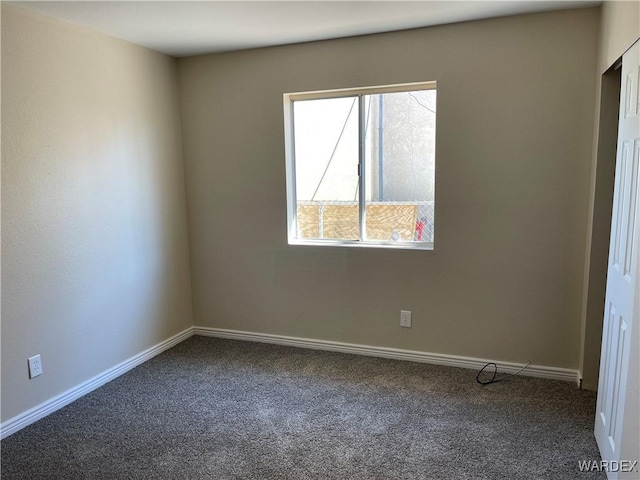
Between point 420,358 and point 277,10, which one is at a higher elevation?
point 277,10

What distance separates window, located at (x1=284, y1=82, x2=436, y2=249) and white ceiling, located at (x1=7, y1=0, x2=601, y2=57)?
17.3 inches

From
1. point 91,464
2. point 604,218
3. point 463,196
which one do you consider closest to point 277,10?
point 463,196

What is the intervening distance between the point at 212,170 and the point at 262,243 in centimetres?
73

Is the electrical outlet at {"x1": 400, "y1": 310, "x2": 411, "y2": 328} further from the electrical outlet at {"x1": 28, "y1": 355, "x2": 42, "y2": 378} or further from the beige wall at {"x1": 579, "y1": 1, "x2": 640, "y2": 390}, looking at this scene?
the electrical outlet at {"x1": 28, "y1": 355, "x2": 42, "y2": 378}

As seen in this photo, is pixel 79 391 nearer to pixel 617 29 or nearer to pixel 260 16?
pixel 260 16

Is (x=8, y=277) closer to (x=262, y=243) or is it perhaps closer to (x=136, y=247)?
(x=136, y=247)

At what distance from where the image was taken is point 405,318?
315cm

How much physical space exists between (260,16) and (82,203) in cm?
161

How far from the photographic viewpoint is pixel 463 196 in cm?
288

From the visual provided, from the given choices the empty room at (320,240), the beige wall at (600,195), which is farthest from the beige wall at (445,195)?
the beige wall at (600,195)

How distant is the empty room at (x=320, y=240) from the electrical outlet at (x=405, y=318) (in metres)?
0.02

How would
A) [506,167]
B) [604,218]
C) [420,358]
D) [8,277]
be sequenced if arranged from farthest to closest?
[420,358], [506,167], [604,218], [8,277]

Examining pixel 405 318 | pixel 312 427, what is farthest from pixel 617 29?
pixel 312 427

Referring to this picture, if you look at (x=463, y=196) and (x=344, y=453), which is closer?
(x=344, y=453)
